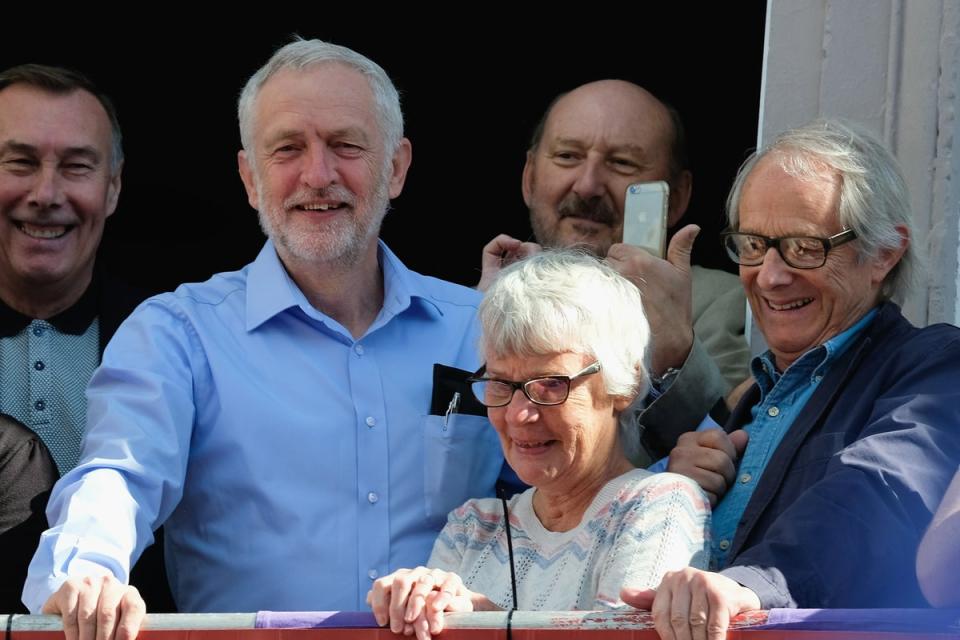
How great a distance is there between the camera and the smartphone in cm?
387

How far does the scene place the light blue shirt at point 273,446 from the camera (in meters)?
3.41

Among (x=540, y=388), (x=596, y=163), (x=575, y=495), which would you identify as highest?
(x=596, y=163)

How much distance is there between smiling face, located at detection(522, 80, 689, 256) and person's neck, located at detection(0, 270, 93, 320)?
54.0 inches

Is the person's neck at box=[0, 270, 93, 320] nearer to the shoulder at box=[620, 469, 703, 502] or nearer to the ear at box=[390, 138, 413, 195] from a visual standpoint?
the ear at box=[390, 138, 413, 195]

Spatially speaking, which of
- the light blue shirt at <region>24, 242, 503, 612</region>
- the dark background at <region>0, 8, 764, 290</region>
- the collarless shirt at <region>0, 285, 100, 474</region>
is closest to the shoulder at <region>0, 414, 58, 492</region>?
the light blue shirt at <region>24, 242, 503, 612</region>

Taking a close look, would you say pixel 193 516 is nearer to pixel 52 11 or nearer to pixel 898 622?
pixel 898 622

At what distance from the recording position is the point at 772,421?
10.9 feet

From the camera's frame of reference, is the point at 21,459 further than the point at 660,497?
Yes

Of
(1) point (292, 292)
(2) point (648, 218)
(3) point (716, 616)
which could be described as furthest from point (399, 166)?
(3) point (716, 616)

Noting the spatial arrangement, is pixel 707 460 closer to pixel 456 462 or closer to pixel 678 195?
pixel 456 462

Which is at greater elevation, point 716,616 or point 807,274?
point 807,274

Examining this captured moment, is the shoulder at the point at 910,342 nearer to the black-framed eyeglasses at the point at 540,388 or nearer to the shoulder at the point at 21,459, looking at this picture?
the black-framed eyeglasses at the point at 540,388

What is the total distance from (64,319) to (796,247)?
6.71ft

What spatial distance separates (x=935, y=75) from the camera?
13.0 feet
